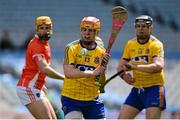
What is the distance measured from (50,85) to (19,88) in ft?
22.8

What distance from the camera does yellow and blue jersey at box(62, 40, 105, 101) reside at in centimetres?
835

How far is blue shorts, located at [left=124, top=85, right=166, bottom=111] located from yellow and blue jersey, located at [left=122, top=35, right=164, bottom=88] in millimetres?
61

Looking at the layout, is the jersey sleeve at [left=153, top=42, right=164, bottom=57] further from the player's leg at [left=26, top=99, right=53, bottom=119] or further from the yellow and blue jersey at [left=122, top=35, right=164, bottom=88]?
the player's leg at [left=26, top=99, right=53, bottom=119]

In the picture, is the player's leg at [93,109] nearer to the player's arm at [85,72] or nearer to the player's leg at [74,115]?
the player's leg at [74,115]

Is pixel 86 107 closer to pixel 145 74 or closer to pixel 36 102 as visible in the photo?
pixel 36 102

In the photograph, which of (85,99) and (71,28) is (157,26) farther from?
(85,99)

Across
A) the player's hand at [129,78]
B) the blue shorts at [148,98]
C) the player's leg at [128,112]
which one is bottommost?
the player's leg at [128,112]

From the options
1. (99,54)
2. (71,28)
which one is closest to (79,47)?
(99,54)

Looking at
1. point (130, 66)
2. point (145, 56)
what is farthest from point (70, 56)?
point (145, 56)

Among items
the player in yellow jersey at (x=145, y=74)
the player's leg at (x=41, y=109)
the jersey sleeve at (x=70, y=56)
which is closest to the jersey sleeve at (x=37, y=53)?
the player's leg at (x=41, y=109)

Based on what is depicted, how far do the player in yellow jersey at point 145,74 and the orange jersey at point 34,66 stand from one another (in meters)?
0.92

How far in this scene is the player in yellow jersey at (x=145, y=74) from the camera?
29.2ft

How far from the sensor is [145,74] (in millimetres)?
9031

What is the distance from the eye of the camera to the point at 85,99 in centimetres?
845
